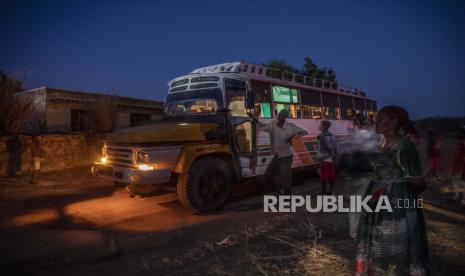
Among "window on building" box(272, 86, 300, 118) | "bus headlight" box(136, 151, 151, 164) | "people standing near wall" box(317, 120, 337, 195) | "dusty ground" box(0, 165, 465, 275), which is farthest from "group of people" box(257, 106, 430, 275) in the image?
"window on building" box(272, 86, 300, 118)

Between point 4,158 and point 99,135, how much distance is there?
3.85 m

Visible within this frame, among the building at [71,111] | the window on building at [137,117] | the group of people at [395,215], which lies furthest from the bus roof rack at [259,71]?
the window on building at [137,117]

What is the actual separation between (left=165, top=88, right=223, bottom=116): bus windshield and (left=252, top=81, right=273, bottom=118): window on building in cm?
106

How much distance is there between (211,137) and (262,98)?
2200 millimetres

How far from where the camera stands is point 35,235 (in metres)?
5.01

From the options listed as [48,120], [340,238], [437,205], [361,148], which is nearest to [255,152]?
[340,238]

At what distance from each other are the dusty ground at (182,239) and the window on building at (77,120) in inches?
439

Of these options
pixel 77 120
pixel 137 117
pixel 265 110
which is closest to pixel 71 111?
pixel 77 120

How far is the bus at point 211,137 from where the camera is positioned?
577 cm

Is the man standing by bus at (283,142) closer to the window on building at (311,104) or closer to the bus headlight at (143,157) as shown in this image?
the bus headlight at (143,157)

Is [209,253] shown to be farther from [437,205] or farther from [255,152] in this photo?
[437,205]

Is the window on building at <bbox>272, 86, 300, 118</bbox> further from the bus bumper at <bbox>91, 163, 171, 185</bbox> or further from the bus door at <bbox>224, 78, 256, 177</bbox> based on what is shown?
the bus bumper at <bbox>91, 163, 171, 185</bbox>

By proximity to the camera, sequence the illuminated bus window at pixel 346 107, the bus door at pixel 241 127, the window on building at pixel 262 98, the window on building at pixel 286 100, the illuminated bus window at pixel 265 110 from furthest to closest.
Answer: the illuminated bus window at pixel 346 107 < the window on building at pixel 286 100 < the illuminated bus window at pixel 265 110 < the window on building at pixel 262 98 < the bus door at pixel 241 127

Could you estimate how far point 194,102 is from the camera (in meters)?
7.32
